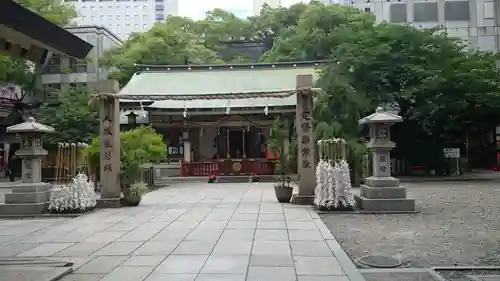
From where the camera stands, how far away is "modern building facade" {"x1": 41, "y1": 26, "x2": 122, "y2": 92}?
37.2 m

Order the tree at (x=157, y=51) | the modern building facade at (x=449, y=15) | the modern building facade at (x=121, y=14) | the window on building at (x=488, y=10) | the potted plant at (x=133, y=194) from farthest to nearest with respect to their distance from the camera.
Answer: the modern building facade at (x=121, y=14) < the modern building facade at (x=449, y=15) < the window on building at (x=488, y=10) < the tree at (x=157, y=51) < the potted plant at (x=133, y=194)

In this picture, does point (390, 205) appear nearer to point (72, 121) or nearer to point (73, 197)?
point (73, 197)

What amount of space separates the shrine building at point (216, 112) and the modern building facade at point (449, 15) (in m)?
20.1

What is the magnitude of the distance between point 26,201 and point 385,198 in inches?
367

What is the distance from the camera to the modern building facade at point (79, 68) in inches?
1464

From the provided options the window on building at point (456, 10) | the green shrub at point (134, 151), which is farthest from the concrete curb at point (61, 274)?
the window on building at point (456, 10)

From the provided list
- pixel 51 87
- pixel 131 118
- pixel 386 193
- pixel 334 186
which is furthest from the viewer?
pixel 51 87

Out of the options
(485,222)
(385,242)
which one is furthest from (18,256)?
(485,222)

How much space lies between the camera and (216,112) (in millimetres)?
23781

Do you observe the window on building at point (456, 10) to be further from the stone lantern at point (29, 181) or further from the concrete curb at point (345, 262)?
the concrete curb at point (345, 262)

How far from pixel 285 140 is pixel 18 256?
15212 mm

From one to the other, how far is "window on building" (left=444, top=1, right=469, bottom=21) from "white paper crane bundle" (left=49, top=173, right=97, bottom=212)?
4015 centimetres

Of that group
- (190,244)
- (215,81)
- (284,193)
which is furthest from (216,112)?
(190,244)

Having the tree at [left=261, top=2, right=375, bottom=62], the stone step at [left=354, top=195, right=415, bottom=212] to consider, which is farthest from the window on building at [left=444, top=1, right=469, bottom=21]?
the stone step at [left=354, top=195, right=415, bottom=212]
